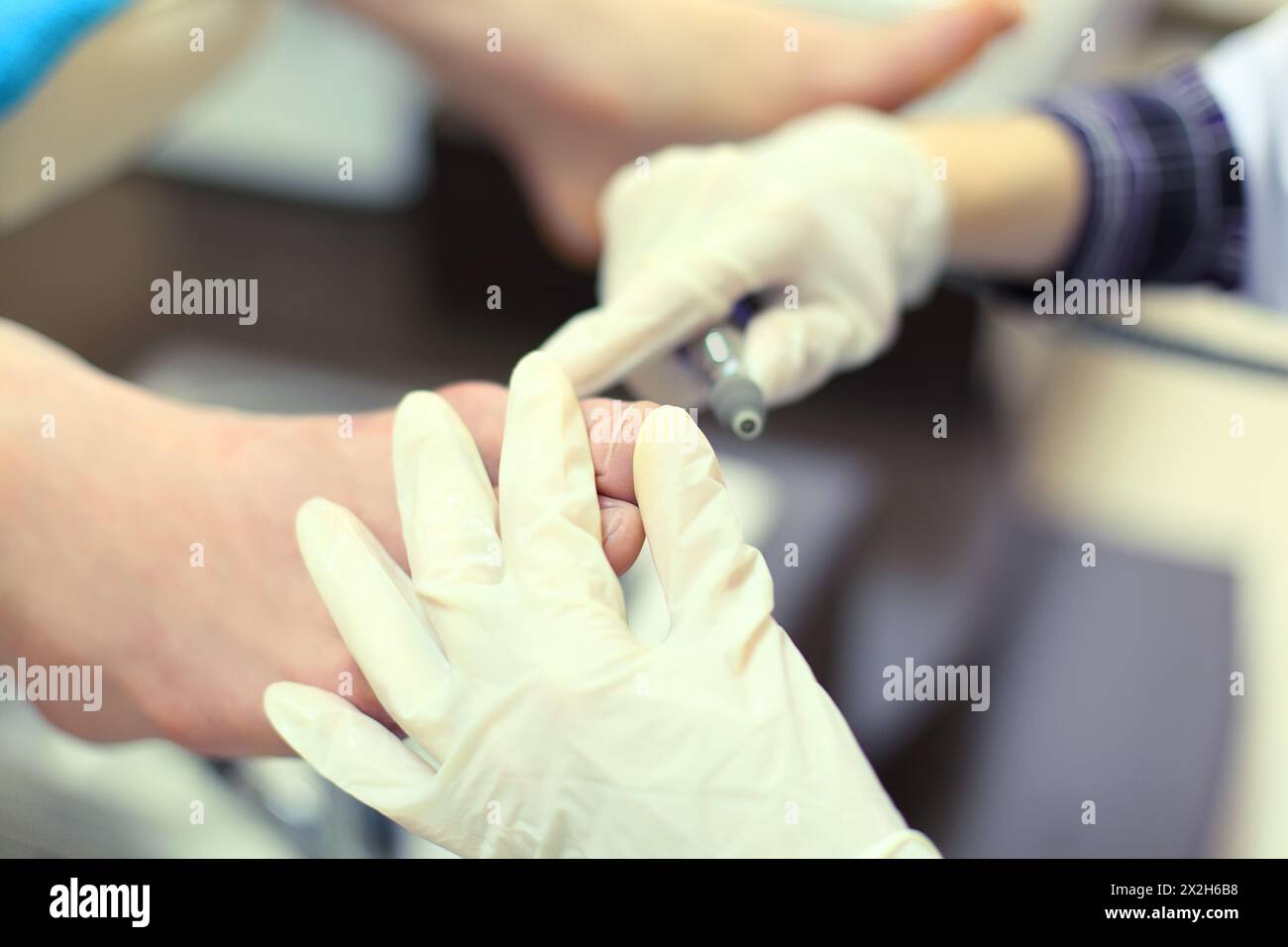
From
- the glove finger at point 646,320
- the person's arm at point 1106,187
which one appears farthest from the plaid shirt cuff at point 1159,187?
the glove finger at point 646,320

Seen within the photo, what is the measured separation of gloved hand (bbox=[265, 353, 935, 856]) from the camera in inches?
17.4

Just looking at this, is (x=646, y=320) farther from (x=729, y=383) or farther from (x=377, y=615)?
(x=377, y=615)

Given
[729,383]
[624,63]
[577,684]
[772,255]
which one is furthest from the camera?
[624,63]

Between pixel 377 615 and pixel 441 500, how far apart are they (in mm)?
54

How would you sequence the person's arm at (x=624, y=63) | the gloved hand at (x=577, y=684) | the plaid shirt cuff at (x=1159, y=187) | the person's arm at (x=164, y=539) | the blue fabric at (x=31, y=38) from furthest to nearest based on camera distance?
1. the person's arm at (x=624, y=63)
2. the plaid shirt cuff at (x=1159, y=187)
3. the blue fabric at (x=31, y=38)
4. the person's arm at (x=164, y=539)
5. the gloved hand at (x=577, y=684)

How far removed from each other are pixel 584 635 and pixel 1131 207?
59 cm

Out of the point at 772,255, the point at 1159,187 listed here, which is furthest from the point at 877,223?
the point at 1159,187

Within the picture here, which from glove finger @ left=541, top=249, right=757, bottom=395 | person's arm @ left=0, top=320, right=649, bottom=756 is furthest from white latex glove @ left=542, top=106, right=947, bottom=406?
person's arm @ left=0, top=320, right=649, bottom=756

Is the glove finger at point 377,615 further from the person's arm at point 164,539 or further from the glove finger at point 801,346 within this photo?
the glove finger at point 801,346

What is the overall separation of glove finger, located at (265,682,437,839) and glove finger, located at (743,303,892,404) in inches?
10.3

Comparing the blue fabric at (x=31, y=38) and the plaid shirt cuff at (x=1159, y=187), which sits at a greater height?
the blue fabric at (x=31, y=38)

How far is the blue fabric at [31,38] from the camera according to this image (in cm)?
69

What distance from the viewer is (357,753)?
0.48 m

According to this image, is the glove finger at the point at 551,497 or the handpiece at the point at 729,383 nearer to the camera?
the glove finger at the point at 551,497
